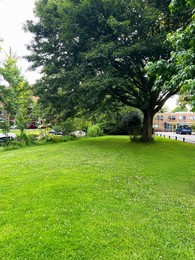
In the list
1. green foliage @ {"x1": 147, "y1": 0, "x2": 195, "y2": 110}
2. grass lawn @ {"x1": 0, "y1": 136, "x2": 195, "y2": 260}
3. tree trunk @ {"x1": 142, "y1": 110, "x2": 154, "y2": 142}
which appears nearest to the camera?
grass lawn @ {"x1": 0, "y1": 136, "x2": 195, "y2": 260}

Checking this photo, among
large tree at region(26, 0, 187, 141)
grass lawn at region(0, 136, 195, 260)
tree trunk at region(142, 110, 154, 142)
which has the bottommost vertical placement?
grass lawn at region(0, 136, 195, 260)

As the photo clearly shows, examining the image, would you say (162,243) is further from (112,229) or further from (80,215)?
(80,215)

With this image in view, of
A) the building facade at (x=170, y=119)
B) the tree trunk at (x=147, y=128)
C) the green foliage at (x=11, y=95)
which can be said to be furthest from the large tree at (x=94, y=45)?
the building facade at (x=170, y=119)

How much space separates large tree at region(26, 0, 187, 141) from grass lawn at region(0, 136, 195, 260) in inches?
237

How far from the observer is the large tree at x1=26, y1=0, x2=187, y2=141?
1034cm

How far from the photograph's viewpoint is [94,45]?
11.1 metres

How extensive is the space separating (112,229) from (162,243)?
2.39ft

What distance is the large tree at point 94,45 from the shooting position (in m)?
10.3

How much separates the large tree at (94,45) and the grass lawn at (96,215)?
601 cm

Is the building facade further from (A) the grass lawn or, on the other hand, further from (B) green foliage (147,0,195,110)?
(B) green foliage (147,0,195,110)

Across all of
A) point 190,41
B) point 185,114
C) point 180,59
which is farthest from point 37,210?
point 185,114

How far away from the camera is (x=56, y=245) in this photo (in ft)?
8.49

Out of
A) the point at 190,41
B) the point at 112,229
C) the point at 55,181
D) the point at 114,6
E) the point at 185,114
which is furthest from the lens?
the point at 185,114

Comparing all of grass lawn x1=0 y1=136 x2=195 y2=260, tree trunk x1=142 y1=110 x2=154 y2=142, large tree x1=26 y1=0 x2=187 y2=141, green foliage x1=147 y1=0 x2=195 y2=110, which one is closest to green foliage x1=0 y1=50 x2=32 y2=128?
large tree x1=26 y1=0 x2=187 y2=141
